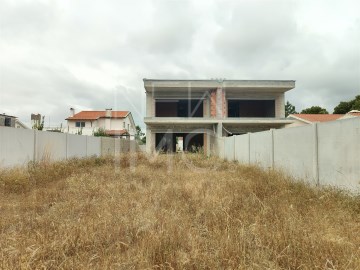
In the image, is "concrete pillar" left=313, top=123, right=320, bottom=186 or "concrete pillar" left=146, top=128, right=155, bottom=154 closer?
"concrete pillar" left=313, top=123, right=320, bottom=186

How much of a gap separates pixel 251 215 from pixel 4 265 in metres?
3.21

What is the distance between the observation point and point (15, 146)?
898 cm

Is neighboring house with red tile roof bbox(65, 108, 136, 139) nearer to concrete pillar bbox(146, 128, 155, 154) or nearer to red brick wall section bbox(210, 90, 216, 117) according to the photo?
concrete pillar bbox(146, 128, 155, 154)

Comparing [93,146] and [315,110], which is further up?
[315,110]

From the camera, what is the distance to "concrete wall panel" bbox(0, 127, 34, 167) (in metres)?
8.40

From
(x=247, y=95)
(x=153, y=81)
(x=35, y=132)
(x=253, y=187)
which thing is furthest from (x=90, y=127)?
(x=253, y=187)

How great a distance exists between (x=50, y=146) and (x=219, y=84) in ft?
47.7

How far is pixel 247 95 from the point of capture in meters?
24.0

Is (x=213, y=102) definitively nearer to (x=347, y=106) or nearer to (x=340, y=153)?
(x=340, y=153)

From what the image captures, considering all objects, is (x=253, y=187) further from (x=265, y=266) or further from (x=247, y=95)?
(x=247, y=95)

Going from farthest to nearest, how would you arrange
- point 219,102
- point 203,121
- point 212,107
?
point 212,107 < point 219,102 < point 203,121

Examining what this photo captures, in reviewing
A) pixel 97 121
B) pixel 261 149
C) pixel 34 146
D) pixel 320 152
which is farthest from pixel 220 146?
pixel 97 121

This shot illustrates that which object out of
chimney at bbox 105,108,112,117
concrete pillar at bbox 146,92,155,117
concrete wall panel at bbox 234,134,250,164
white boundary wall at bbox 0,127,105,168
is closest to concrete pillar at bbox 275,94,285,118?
concrete wall panel at bbox 234,134,250,164

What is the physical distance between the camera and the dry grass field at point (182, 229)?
2.75 m
